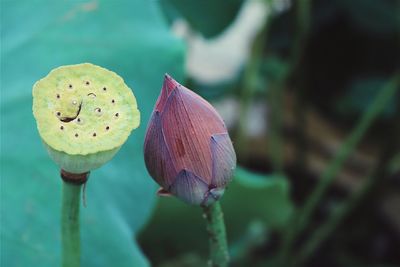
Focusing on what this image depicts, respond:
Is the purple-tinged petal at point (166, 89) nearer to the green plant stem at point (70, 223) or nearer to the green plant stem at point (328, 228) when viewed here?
the green plant stem at point (70, 223)

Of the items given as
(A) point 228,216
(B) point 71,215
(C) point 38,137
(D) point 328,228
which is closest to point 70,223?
(B) point 71,215

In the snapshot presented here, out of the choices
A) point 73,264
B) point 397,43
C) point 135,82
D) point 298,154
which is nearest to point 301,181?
point 298,154

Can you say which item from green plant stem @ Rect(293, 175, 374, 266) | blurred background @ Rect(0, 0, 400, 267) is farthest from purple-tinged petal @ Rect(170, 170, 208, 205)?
green plant stem @ Rect(293, 175, 374, 266)

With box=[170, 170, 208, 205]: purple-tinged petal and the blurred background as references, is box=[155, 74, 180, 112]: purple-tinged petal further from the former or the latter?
the blurred background

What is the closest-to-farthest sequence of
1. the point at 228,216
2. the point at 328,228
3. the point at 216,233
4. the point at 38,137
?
the point at 216,233 < the point at 38,137 < the point at 228,216 < the point at 328,228

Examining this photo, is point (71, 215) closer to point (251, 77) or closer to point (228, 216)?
point (228, 216)

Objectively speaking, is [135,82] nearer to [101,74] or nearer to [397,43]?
[101,74]

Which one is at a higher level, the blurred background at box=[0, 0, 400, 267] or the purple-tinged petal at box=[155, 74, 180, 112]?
the purple-tinged petal at box=[155, 74, 180, 112]
